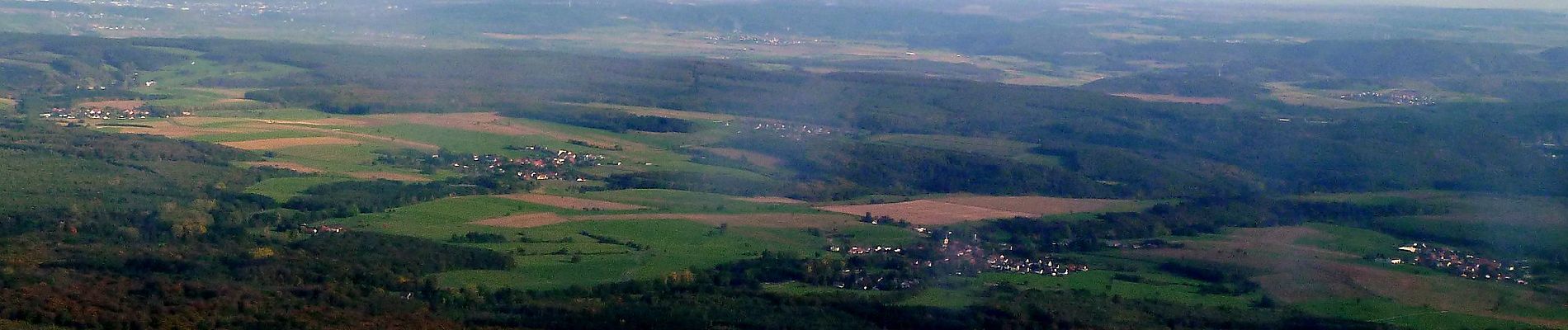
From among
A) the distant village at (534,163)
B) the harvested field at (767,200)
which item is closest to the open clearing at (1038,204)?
the harvested field at (767,200)

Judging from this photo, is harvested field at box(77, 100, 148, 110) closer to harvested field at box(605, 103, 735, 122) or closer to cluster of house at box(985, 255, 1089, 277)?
harvested field at box(605, 103, 735, 122)

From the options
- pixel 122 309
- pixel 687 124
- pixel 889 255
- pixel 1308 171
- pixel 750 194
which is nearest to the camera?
pixel 122 309

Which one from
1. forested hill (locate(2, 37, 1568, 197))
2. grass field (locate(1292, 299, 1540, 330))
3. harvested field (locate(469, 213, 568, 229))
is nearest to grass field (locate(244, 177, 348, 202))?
harvested field (locate(469, 213, 568, 229))

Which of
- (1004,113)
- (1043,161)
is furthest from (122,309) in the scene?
(1004,113)

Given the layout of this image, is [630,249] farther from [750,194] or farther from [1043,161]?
[1043,161]

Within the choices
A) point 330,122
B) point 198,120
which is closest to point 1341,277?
point 330,122

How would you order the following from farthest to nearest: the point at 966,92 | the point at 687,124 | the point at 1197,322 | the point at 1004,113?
the point at 966,92 < the point at 1004,113 < the point at 687,124 < the point at 1197,322

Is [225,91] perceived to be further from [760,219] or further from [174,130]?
[760,219]

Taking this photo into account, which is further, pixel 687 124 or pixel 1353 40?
pixel 1353 40
